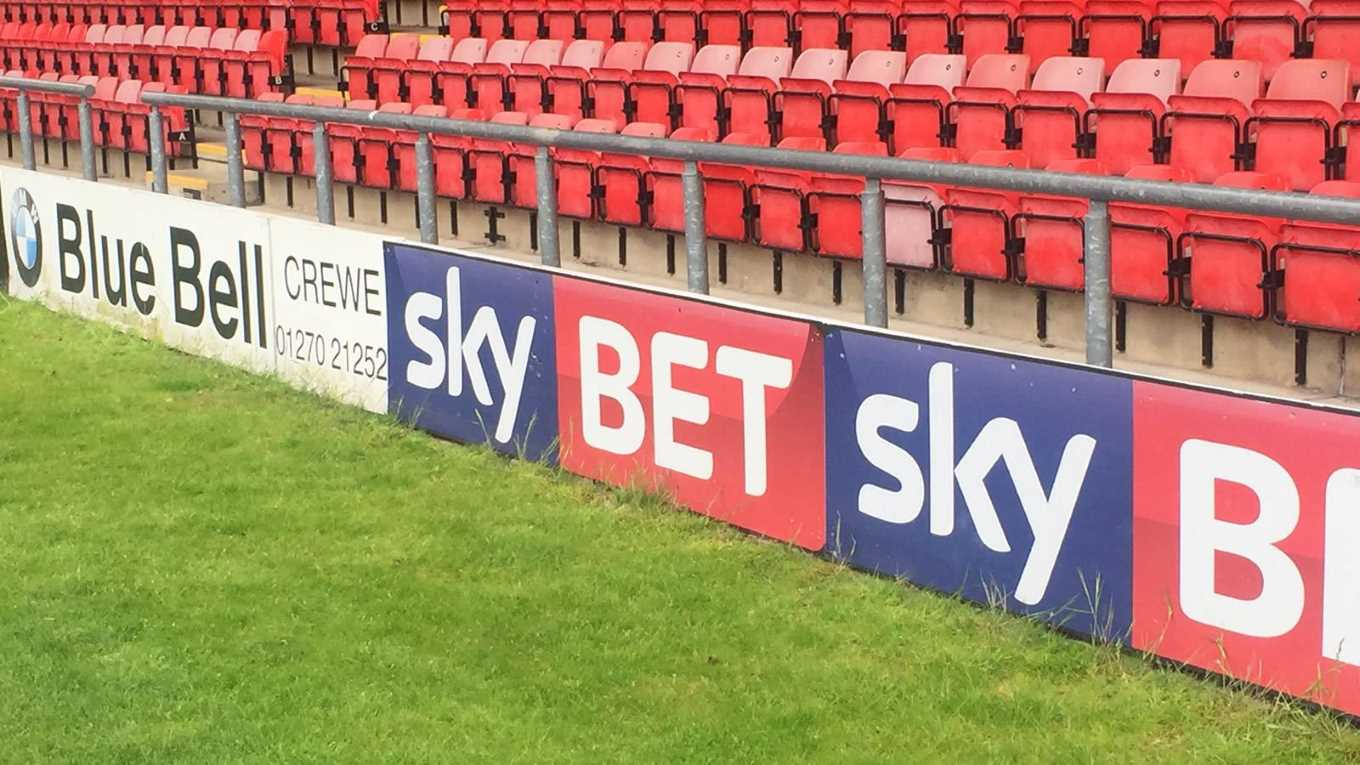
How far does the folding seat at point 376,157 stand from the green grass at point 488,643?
4552mm

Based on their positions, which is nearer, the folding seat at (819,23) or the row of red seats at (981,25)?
the row of red seats at (981,25)

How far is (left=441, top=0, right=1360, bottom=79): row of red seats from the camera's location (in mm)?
8219

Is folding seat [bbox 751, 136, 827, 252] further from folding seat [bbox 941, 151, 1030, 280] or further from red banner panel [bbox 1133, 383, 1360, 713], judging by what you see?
red banner panel [bbox 1133, 383, 1360, 713]

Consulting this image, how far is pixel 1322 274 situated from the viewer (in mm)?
6168

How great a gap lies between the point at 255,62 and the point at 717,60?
18.0 feet

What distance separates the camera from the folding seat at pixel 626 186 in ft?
30.3

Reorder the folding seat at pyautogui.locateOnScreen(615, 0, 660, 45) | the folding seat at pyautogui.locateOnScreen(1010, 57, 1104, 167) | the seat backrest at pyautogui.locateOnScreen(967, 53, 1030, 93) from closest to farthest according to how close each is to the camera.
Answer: the folding seat at pyautogui.locateOnScreen(1010, 57, 1104, 167)
the seat backrest at pyautogui.locateOnScreen(967, 53, 1030, 93)
the folding seat at pyautogui.locateOnScreen(615, 0, 660, 45)

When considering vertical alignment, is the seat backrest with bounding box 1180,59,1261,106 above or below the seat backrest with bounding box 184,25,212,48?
below

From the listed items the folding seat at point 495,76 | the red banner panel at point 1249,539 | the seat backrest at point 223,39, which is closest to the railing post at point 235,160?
the folding seat at point 495,76

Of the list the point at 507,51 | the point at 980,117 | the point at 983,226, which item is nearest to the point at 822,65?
the point at 980,117

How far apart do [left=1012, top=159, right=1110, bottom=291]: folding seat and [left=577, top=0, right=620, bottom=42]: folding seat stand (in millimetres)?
5562

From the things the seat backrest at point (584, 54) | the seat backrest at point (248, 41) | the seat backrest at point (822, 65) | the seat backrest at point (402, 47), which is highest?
the seat backrest at point (248, 41)

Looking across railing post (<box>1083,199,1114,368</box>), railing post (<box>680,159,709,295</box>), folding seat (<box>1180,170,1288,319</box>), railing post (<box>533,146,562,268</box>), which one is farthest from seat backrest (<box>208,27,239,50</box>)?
railing post (<box>1083,199,1114,368</box>)

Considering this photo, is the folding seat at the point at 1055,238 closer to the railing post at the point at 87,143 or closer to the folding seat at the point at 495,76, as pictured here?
the folding seat at the point at 495,76
